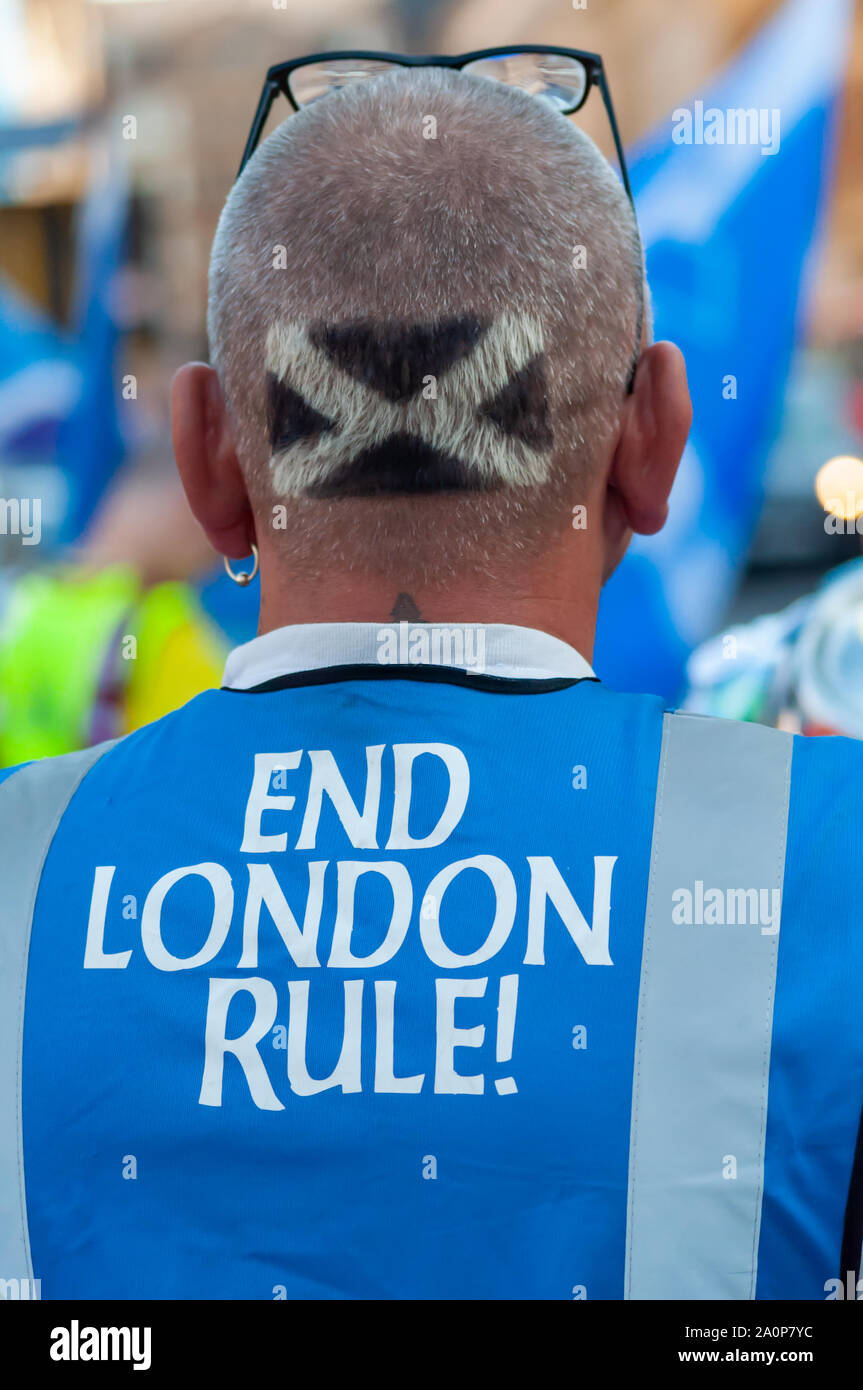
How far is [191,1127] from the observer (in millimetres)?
1028

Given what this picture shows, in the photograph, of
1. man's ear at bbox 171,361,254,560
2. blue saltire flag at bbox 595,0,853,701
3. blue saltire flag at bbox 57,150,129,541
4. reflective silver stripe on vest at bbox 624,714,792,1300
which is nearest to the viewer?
reflective silver stripe on vest at bbox 624,714,792,1300

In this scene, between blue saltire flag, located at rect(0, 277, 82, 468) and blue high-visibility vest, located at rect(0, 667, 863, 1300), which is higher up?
blue saltire flag, located at rect(0, 277, 82, 468)

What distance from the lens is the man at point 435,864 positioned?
3.27ft

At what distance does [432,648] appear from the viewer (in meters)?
1.15

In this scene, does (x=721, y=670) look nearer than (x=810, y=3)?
Yes

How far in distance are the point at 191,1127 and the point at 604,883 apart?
0.35 m

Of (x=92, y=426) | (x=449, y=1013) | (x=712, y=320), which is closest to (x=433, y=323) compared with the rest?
(x=449, y=1013)

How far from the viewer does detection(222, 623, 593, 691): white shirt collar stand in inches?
45.3

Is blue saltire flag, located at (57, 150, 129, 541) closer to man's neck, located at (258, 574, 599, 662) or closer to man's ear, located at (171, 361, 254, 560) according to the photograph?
man's ear, located at (171, 361, 254, 560)

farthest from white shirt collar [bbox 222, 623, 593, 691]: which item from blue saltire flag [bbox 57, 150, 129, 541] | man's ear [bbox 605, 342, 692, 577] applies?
blue saltire flag [bbox 57, 150, 129, 541]

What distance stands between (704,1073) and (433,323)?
63 cm

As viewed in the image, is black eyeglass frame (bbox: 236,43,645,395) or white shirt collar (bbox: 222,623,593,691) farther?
black eyeglass frame (bbox: 236,43,645,395)
